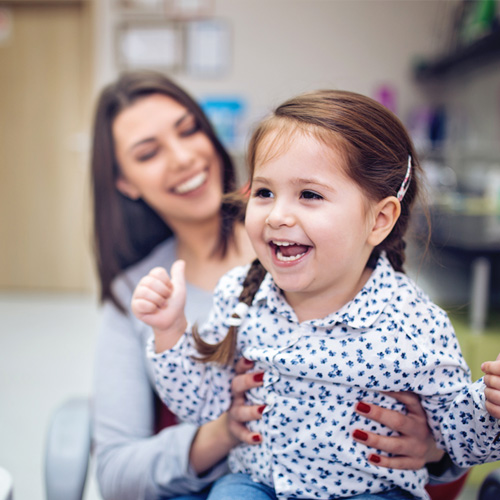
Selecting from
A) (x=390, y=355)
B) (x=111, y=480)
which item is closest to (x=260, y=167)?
(x=390, y=355)

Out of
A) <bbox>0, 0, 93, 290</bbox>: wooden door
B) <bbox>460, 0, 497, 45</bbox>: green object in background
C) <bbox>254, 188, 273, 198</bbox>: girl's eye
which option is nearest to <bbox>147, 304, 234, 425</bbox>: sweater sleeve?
<bbox>254, 188, 273, 198</bbox>: girl's eye

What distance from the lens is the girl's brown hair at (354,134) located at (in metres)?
0.73

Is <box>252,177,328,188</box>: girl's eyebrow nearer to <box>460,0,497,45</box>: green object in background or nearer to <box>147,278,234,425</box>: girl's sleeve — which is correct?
<box>147,278,234,425</box>: girl's sleeve

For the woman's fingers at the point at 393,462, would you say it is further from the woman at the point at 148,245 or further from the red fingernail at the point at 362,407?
the woman at the point at 148,245

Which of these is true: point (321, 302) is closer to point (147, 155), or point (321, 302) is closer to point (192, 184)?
point (192, 184)

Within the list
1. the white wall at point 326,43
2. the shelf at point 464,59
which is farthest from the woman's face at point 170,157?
the white wall at point 326,43

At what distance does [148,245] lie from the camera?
134cm

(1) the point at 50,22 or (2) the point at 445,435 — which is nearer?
(2) the point at 445,435

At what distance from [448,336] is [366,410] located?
0.16 m

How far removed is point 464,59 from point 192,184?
101 inches

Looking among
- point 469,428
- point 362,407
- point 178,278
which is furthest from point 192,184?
point 469,428

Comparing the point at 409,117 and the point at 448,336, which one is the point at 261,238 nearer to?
the point at 448,336

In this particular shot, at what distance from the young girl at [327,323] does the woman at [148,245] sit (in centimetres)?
12

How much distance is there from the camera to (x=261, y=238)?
2.49 ft
